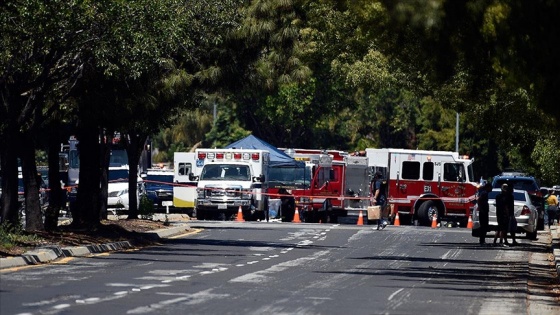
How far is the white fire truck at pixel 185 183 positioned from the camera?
5452 centimetres

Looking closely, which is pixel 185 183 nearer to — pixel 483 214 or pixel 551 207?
pixel 551 207

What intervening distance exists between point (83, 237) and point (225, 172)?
72.3 feet

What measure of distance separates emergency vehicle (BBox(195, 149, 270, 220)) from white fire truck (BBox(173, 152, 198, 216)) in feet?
3.71

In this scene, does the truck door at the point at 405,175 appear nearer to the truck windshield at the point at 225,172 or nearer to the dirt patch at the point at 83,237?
the truck windshield at the point at 225,172

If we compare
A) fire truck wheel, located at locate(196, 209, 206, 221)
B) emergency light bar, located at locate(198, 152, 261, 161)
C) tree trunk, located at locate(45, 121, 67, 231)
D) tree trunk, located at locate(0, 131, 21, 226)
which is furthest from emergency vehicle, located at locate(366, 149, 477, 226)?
tree trunk, located at locate(0, 131, 21, 226)

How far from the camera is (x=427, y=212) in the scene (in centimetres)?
5134

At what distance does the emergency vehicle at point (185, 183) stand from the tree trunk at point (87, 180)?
18789 millimetres

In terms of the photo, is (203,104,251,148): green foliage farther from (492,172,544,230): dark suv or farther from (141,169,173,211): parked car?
(492,172,544,230): dark suv

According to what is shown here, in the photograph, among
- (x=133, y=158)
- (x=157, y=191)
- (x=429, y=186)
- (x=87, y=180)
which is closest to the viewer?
(x=87, y=180)

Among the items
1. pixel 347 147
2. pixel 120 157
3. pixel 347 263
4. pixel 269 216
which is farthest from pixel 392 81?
pixel 347 147

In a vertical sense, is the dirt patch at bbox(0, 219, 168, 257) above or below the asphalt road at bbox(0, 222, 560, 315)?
above

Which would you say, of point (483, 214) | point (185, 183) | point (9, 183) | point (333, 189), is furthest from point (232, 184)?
point (9, 183)

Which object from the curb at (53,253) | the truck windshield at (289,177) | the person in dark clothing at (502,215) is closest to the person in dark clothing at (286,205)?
the truck windshield at (289,177)

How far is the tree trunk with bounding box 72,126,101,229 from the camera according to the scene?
1273 inches
